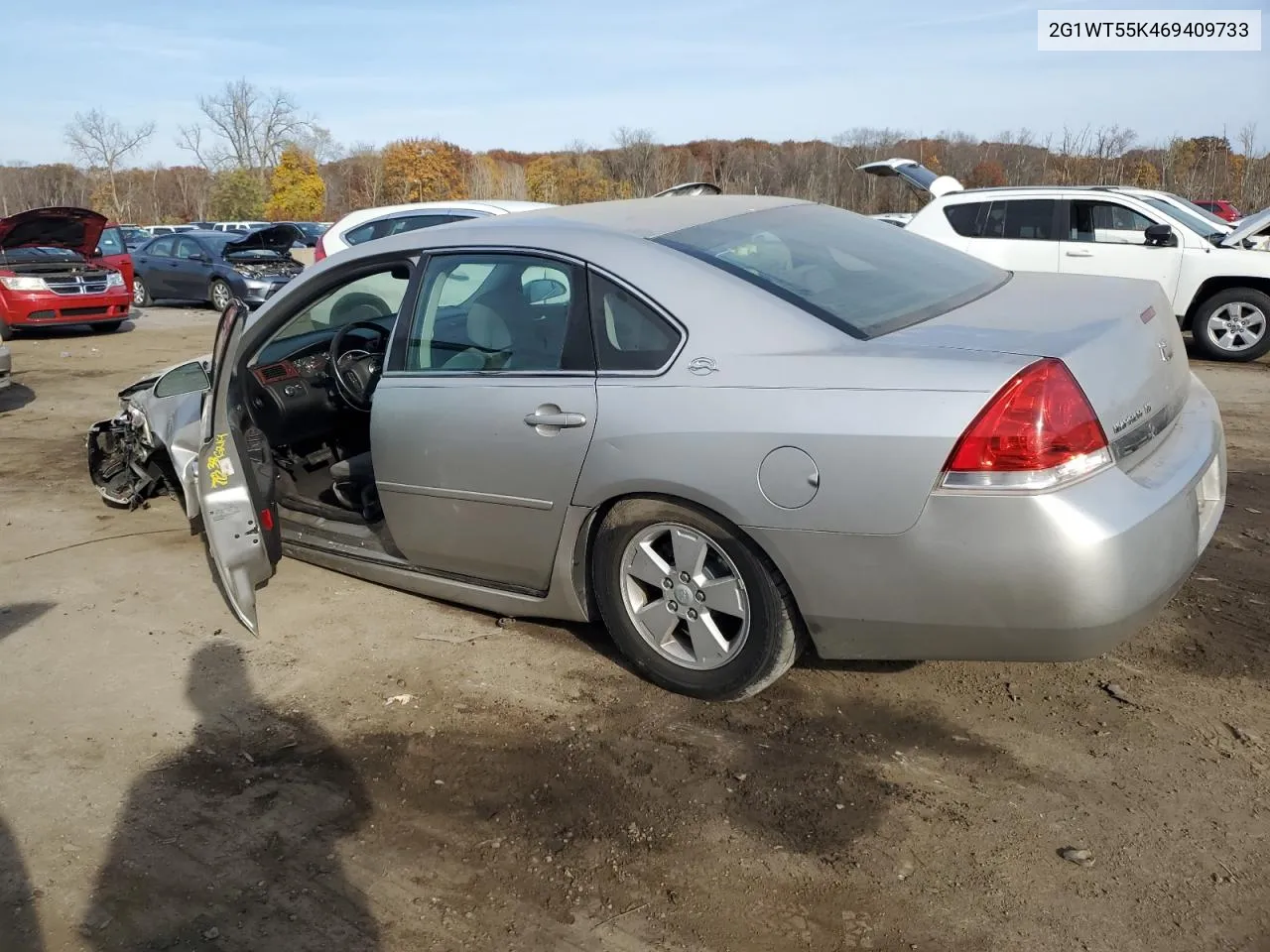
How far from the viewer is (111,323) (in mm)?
15727

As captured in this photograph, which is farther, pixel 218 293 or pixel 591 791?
pixel 218 293

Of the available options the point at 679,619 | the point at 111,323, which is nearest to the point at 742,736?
the point at 679,619

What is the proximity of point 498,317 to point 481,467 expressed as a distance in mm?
554

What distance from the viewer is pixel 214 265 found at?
17.9m

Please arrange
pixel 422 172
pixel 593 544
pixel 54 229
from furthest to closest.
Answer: pixel 422 172 → pixel 54 229 → pixel 593 544

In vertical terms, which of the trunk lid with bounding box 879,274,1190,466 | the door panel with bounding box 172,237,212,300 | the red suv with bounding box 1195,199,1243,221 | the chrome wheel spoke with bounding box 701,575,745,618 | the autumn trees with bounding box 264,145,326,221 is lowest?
the chrome wheel spoke with bounding box 701,575,745,618

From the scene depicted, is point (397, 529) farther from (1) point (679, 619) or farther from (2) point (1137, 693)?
(2) point (1137, 693)

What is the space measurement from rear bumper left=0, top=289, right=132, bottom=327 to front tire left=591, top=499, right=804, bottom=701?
44.2ft

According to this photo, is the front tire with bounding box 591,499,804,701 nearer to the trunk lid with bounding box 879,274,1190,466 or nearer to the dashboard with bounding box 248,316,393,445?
the trunk lid with bounding box 879,274,1190,466

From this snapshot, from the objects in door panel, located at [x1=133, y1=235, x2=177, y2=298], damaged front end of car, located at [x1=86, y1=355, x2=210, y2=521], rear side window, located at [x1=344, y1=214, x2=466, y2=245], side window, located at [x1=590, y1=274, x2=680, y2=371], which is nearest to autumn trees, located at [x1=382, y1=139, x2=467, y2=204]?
door panel, located at [x1=133, y1=235, x2=177, y2=298]

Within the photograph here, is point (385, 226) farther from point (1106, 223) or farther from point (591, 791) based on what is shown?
point (591, 791)

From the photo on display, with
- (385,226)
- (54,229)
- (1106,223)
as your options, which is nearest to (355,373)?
(385,226)

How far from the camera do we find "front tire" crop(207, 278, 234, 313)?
17.3 m

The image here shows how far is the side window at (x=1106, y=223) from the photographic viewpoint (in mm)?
10327
